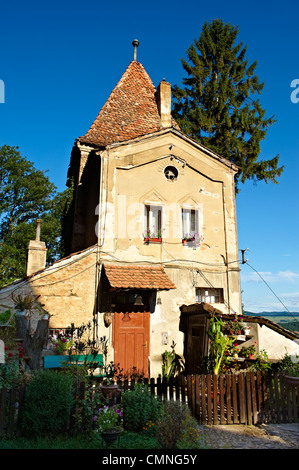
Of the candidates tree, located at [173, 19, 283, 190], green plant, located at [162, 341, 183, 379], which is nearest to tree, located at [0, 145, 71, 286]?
tree, located at [173, 19, 283, 190]

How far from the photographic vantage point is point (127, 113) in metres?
16.0

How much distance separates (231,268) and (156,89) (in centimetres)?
999

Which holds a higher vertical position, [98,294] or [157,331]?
[98,294]

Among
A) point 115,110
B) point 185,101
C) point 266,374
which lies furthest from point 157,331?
point 185,101

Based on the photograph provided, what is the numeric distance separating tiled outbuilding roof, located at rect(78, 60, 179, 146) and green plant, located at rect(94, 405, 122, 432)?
10.3 metres

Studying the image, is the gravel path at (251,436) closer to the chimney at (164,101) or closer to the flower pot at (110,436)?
the flower pot at (110,436)

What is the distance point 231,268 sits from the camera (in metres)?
13.3

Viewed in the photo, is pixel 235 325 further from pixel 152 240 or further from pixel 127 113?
pixel 127 113

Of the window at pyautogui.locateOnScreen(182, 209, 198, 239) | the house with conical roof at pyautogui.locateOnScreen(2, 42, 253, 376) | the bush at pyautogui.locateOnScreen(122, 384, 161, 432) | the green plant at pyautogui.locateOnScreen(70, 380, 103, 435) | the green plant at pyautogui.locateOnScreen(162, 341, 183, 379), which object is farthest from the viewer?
the window at pyautogui.locateOnScreen(182, 209, 198, 239)

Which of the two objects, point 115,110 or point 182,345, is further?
point 115,110

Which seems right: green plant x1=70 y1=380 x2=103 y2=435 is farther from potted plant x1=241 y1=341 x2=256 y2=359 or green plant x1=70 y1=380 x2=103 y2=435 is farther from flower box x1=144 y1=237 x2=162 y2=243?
flower box x1=144 y1=237 x2=162 y2=243

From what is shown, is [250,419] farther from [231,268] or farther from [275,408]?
[231,268]

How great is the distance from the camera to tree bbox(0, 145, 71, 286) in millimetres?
29641

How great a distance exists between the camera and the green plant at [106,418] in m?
6.10
